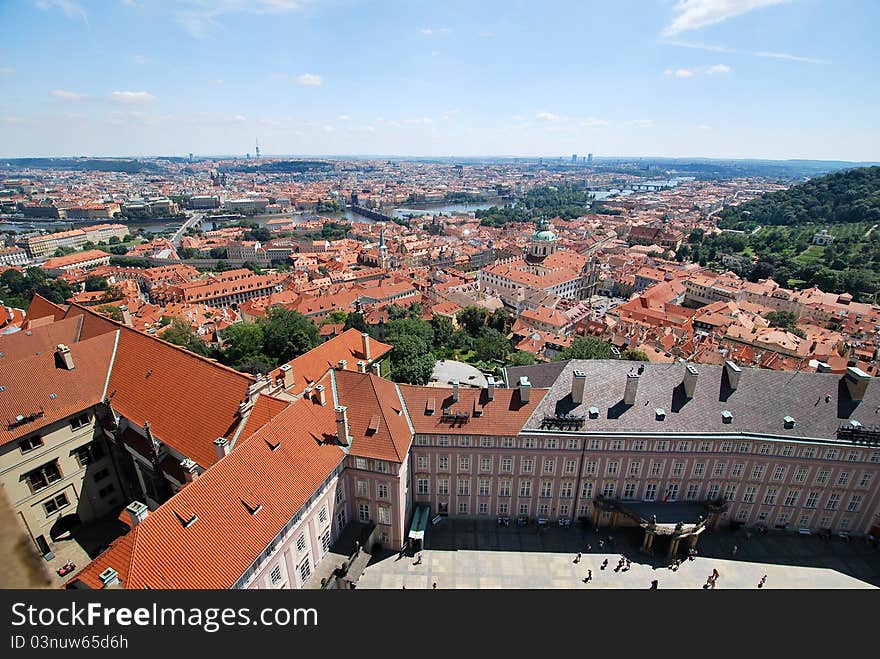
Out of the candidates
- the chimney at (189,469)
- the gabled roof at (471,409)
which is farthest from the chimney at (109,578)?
the gabled roof at (471,409)

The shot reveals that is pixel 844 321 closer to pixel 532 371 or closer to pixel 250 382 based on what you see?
pixel 532 371

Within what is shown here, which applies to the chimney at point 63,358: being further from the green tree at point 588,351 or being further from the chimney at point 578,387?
the green tree at point 588,351

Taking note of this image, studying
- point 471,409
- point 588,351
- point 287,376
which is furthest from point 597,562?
point 287,376

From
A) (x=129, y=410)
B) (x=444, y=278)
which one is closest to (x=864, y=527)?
(x=129, y=410)

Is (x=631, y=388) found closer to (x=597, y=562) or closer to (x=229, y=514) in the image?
(x=597, y=562)

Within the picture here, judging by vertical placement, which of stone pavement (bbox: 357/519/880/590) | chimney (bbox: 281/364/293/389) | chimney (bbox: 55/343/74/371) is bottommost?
stone pavement (bbox: 357/519/880/590)

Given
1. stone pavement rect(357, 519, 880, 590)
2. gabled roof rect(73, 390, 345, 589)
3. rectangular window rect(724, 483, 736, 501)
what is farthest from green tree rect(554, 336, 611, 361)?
gabled roof rect(73, 390, 345, 589)

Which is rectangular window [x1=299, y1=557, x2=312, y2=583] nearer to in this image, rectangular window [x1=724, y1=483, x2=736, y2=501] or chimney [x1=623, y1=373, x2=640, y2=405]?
chimney [x1=623, y1=373, x2=640, y2=405]
